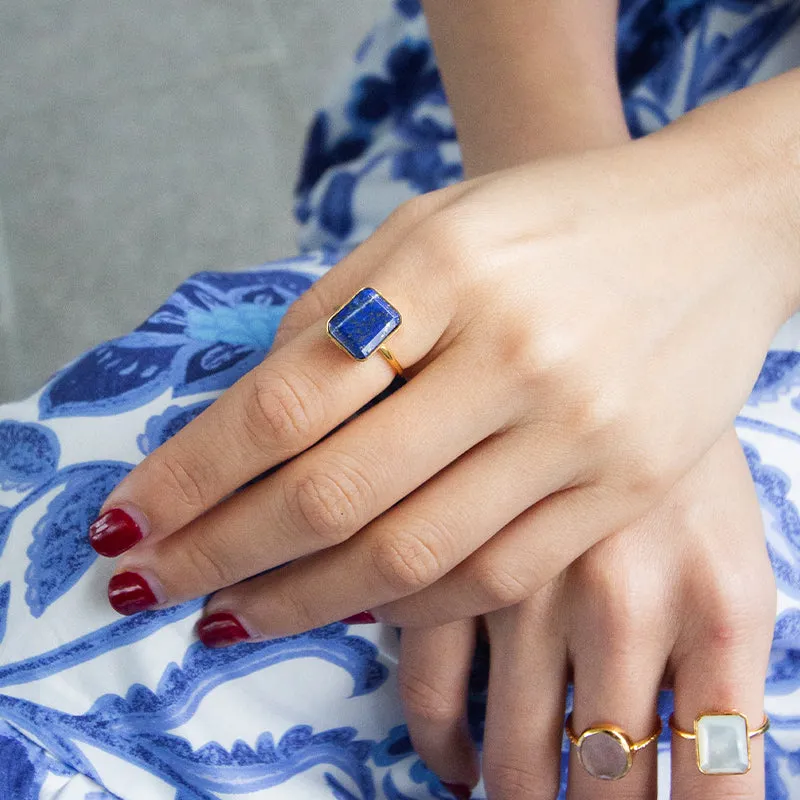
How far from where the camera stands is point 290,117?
1858 millimetres

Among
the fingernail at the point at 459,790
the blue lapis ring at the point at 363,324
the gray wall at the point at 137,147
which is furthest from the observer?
the gray wall at the point at 137,147

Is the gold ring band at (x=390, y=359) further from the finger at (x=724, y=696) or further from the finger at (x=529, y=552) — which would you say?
the finger at (x=724, y=696)

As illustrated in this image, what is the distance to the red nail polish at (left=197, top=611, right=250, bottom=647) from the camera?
1.75ft

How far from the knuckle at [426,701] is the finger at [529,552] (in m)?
0.07

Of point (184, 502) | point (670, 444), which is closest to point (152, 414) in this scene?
point (184, 502)

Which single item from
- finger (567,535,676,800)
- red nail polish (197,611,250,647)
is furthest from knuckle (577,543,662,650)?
red nail polish (197,611,250,647)

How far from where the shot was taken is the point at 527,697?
0.56 metres

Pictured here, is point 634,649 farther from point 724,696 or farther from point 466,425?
point 466,425

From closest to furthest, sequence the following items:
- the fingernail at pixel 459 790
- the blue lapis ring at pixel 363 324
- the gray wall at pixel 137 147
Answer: the blue lapis ring at pixel 363 324, the fingernail at pixel 459 790, the gray wall at pixel 137 147

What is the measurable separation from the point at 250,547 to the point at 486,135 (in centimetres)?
40

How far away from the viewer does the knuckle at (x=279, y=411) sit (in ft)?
1.60

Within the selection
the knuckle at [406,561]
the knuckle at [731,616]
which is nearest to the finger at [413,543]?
the knuckle at [406,561]

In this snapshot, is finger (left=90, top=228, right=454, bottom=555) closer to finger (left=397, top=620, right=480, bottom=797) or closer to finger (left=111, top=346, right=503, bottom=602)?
finger (left=111, top=346, right=503, bottom=602)

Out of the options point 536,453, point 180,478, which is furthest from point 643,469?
point 180,478
